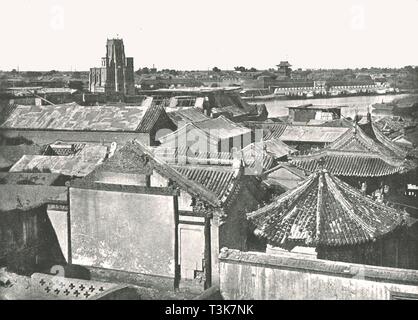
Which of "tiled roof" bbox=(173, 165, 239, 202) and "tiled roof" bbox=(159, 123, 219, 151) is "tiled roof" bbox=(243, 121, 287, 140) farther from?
"tiled roof" bbox=(173, 165, 239, 202)

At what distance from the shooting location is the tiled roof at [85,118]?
150 ft

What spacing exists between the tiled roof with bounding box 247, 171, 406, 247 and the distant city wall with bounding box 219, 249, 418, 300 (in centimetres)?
142

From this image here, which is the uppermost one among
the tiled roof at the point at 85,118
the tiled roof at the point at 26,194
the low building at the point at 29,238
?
the tiled roof at the point at 85,118

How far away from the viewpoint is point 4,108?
52312mm

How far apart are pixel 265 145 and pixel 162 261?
19883 mm

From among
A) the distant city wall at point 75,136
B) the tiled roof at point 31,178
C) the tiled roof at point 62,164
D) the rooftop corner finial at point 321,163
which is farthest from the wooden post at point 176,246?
the distant city wall at point 75,136

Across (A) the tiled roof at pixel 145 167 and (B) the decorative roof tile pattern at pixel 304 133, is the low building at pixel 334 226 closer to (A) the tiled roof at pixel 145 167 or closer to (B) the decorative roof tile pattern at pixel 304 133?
(A) the tiled roof at pixel 145 167

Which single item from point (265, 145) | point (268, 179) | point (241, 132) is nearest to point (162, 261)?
point (268, 179)

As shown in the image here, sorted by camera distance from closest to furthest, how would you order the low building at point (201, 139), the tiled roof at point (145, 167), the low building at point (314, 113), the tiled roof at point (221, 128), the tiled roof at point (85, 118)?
1. the tiled roof at point (145, 167)
2. the low building at point (201, 139)
3. the tiled roof at point (221, 128)
4. the tiled roof at point (85, 118)
5. the low building at point (314, 113)

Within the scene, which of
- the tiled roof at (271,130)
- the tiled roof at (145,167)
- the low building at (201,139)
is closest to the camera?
the tiled roof at (145,167)

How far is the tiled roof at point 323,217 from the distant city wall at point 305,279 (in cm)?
142

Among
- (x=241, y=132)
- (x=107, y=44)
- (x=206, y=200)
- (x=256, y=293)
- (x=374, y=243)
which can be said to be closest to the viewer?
(x=256, y=293)

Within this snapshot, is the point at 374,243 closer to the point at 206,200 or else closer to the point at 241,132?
the point at 206,200

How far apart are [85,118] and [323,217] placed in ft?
110
